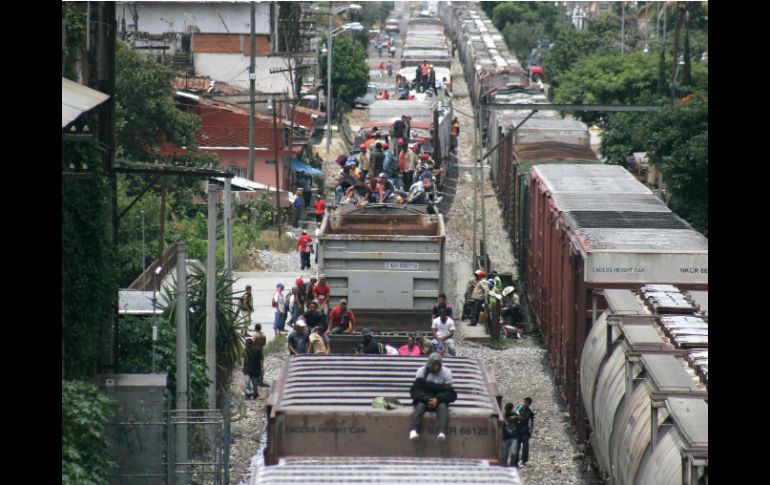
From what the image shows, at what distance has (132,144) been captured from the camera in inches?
1410

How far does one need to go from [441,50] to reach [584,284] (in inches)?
2128

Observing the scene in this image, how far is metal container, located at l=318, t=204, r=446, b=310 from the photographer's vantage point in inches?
764

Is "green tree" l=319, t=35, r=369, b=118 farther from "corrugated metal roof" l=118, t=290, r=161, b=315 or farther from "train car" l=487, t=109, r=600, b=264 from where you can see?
"corrugated metal roof" l=118, t=290, r=161, b=315

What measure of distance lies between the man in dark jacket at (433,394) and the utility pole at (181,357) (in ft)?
15.3

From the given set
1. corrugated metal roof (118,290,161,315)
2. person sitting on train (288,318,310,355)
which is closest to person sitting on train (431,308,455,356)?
person sitting on train (288,318,310,355)

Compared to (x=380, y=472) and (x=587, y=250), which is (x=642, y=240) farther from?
Result: (x=380, y=472)

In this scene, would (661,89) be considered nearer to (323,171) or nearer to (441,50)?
(323,171)

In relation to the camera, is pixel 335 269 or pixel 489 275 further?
pixel 489 275

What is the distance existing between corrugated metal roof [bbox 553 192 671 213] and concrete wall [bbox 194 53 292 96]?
1220 inches

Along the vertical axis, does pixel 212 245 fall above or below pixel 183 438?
above

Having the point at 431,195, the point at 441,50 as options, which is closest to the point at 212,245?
the point at 431,195

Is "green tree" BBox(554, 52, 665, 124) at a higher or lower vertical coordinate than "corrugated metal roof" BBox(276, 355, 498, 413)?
lower

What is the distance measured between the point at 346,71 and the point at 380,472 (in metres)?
55.9

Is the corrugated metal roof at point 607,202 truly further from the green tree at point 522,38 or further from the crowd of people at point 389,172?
the green tree at point 522,38
